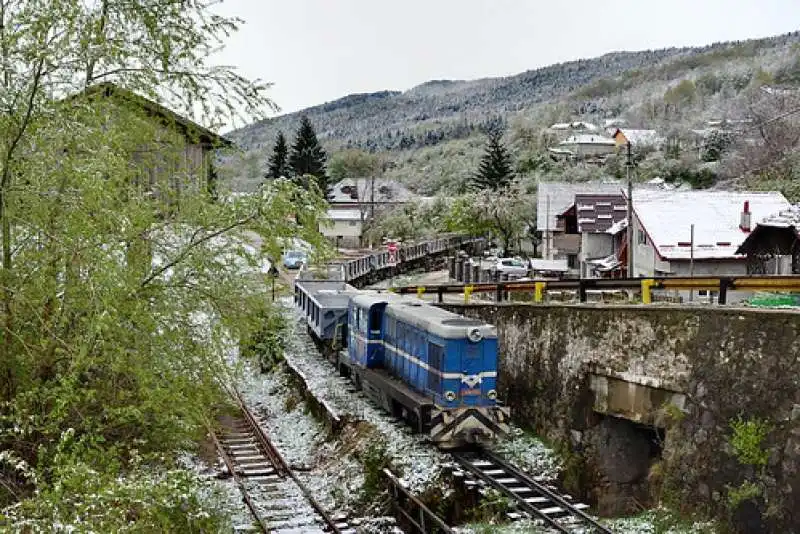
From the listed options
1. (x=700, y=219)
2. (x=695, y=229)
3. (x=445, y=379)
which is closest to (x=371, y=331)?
(x=445, y=379)

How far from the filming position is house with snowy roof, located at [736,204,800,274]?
2669 cm

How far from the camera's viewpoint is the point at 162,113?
9586mm

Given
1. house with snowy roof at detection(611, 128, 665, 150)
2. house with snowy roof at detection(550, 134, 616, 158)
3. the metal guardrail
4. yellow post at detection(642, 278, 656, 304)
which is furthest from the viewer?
house with snowy roof at detection(550, 134, 616, 158)

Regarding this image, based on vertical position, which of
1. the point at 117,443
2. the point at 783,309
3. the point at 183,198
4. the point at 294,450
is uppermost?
the point at 183,198

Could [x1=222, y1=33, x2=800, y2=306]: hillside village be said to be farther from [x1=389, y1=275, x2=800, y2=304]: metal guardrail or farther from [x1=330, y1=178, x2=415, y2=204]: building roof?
[x1=389, y1=275, x2=800, y2=304]: metal guardrail

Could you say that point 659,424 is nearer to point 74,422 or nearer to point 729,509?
point 729,509

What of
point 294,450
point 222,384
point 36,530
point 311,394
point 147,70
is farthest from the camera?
point 311,394

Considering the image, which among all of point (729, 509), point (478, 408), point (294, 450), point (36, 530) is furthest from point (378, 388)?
Result: point (36, 530)

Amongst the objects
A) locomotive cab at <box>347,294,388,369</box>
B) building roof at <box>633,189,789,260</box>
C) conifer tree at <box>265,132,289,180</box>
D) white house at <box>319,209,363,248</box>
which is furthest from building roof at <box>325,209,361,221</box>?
locomotive cab at <box>347,294,388,369</box>

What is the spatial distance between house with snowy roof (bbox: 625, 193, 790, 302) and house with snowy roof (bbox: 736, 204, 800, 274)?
0.67 meters

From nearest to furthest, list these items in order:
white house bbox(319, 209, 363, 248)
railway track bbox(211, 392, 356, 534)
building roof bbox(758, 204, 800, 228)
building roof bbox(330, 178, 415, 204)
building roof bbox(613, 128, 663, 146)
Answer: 1. railway track bbox(211, 392, 356, 534)
2. building roof bbox(758, 204, 800, 228)
3. white house bbox(319, 209, 363, 248)
4. building roof bbox(613, 128, 663, 146)
5. building roof bbox(330, 178, 415, 204)

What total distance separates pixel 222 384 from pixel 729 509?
7606mm

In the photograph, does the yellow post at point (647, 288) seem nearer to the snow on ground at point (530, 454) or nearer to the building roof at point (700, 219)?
the snow on ground at point (530, 454)

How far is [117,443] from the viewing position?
8.79 metres
